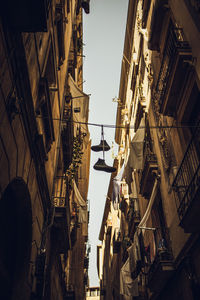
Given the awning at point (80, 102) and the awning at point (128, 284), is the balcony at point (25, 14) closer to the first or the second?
the awning at point (80, 102)

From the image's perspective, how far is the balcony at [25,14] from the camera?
→ 15.9 feet

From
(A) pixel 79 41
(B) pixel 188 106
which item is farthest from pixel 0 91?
(A) pixel 79 41

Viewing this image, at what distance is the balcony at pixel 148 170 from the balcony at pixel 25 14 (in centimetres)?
809

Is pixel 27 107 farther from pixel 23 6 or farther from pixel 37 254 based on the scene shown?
pixel 37 254

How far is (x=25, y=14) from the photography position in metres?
5.07

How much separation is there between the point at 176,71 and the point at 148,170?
5151 mm

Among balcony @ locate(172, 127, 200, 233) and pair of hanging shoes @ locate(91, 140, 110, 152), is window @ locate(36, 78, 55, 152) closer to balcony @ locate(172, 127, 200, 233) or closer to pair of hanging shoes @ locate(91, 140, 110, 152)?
pair of hanging shoes @ locate(91, 140, 110, 152)

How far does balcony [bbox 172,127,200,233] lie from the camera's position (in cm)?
650

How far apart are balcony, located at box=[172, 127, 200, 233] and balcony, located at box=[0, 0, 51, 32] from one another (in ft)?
14.0

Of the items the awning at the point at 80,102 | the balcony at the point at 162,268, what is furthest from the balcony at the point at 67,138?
the balcony at the point at 162,268

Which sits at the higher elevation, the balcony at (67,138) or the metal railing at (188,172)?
the balcony at (67,138)

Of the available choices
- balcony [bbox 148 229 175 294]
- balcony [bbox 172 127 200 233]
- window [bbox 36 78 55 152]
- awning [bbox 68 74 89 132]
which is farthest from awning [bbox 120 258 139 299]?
window [bbox 36 78 55 152]


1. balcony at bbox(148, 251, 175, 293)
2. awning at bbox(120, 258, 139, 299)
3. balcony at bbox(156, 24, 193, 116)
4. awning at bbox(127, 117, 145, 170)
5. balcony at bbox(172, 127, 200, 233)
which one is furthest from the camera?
awning at bbox(120, 258, 139, 299)

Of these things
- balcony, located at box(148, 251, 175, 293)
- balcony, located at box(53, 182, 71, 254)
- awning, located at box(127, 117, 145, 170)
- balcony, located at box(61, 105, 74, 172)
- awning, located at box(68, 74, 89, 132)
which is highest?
awning, located at box(68, 74, 89, 132)
